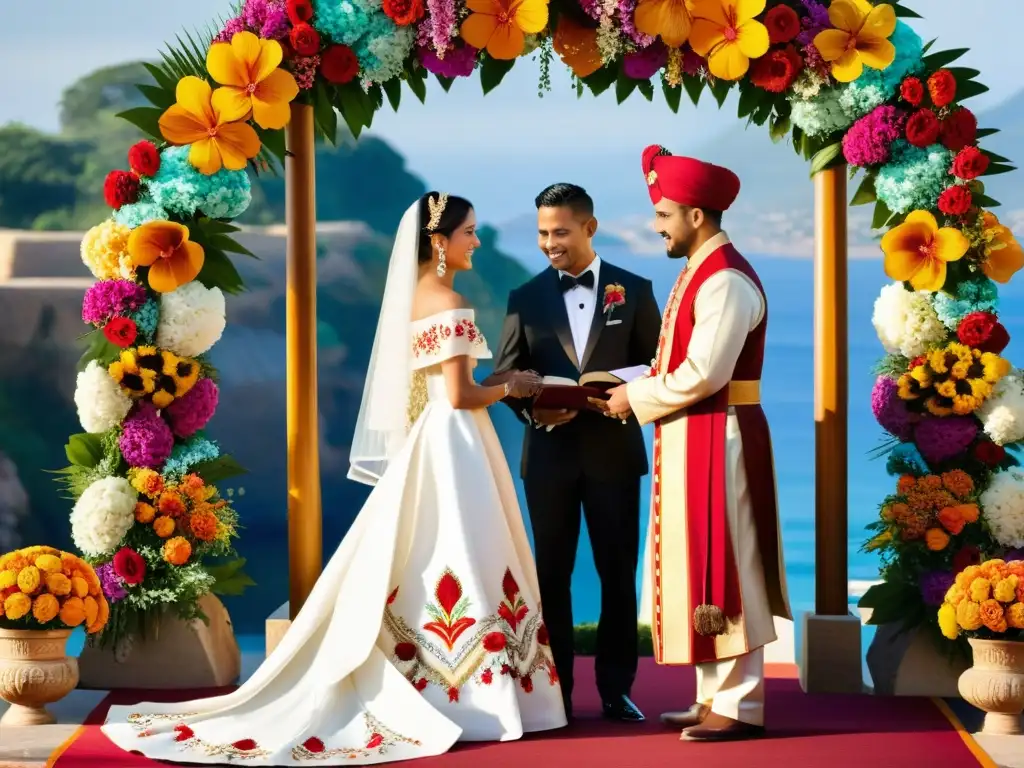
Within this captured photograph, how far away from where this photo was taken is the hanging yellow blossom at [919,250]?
7.03 m

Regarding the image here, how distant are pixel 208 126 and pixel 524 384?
6.44 ft

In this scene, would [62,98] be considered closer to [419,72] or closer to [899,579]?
[419,72]

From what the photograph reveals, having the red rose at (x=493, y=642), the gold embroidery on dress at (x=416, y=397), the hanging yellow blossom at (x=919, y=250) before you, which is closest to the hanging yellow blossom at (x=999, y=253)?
the hanging yellow blossom at (x=919, y=250)

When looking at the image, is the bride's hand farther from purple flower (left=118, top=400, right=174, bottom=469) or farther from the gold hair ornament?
purple flower (left=118, top=400, right=174, bottom=469)

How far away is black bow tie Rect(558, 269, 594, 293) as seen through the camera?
6555 mm

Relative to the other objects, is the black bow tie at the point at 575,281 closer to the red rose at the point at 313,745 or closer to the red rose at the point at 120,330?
the red rose at the point at 120,330

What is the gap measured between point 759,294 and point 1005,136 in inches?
395

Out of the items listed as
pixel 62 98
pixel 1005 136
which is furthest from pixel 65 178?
pixel 1005 136

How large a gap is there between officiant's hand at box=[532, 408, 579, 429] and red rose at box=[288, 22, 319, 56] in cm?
199

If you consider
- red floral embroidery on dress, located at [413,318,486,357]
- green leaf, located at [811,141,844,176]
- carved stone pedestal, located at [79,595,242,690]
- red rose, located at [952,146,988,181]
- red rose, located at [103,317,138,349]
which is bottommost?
carved stone pedestal, located at [79,595,242,690]

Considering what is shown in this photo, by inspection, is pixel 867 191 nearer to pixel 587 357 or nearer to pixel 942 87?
pixel 942 87

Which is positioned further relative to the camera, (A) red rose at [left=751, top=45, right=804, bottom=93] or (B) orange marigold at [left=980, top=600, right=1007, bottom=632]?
(A) red rose at [left=751, top=45, right=804, bottom=93]

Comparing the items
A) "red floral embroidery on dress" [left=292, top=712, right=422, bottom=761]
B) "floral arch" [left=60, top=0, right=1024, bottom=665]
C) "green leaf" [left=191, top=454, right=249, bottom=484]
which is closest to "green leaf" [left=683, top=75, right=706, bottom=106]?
"floral arch" [left=60, top=0, right=1024, bottom=665]

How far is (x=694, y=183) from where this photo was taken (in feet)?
20.2
